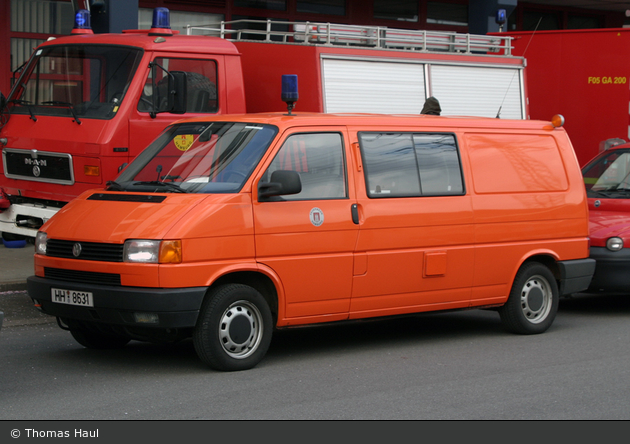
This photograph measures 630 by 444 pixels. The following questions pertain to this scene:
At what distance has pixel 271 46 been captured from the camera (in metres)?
10.6

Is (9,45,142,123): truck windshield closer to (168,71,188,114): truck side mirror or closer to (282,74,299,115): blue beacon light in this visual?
(168,71,188,114): truck side mirror

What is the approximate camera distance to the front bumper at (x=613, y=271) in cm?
936

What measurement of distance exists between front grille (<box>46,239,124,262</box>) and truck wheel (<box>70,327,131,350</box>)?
32.2 inches

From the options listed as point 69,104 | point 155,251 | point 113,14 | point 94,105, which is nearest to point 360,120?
point 155,251

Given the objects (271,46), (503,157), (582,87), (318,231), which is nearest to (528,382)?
(318,231)

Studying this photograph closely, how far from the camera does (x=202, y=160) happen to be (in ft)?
22.4

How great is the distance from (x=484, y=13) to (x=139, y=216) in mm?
13941

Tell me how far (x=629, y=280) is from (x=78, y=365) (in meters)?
5.78

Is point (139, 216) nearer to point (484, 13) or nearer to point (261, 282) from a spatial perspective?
point (261, 282)

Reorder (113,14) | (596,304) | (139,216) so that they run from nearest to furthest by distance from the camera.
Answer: (139,216), (596,304), (113,14)

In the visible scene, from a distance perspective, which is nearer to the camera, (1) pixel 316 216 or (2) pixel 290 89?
(1) pixel 316 216

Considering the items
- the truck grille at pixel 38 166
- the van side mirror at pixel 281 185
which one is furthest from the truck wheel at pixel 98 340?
the truck grille at pixel 38 166

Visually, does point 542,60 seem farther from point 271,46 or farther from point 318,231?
point 318,231

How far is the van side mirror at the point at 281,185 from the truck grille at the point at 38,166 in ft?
11.4
